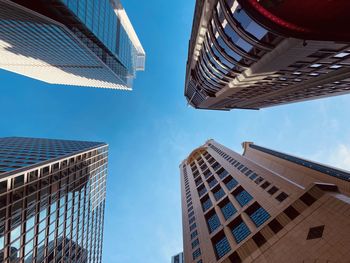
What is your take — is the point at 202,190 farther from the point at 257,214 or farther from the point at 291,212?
the point at 291,212

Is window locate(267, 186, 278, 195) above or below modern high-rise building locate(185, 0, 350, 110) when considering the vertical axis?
below

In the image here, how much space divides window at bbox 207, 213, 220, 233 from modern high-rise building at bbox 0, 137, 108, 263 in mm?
26769

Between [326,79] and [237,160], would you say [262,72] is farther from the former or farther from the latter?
[237,160]

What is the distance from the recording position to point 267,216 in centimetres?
3312

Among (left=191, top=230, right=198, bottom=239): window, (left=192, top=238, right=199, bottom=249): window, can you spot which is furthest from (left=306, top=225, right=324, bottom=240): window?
(left=191, top=230, right=198, bottom=239): window

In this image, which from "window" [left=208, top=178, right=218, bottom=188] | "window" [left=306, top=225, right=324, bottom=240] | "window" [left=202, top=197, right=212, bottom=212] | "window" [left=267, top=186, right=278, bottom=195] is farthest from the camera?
"window" [left=208, top=178, right=218, bottom=188]

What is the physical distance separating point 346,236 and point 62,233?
39.9 metres

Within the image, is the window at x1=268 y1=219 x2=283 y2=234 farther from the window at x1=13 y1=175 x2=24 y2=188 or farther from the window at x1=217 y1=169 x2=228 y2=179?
the window at x1=13 y1=175 x2=24 y2=188

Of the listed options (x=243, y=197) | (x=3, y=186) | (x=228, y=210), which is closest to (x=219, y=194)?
(x=228, y=210)

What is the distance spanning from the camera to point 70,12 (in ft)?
135

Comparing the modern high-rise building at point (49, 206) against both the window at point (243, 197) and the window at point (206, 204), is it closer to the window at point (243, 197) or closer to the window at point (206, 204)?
the window at point (206, 204)

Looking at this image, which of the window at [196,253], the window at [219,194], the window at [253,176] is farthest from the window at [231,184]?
the window at [196,253]

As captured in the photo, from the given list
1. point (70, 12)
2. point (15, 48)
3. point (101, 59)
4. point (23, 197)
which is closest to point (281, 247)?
point (23, 197)

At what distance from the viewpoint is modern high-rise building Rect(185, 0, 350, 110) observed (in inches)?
A: 565
